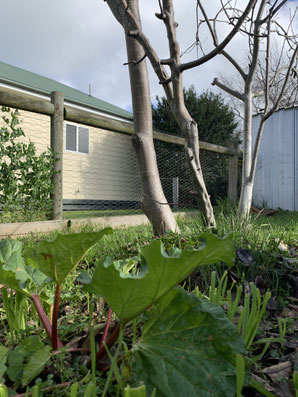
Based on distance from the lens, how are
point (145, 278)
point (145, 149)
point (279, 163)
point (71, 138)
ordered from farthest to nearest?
point (71, 138) → point (279, 163) → point (145, 149) → point (145, 278)

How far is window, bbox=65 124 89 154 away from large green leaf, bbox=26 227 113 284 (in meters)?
11.1

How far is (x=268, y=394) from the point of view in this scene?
0.66m

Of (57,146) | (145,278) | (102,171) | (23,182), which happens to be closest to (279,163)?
(57,146)

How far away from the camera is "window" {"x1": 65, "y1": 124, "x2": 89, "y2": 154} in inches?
457

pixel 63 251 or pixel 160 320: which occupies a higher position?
pixel 63 251

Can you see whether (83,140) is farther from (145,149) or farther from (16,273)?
(16,273)

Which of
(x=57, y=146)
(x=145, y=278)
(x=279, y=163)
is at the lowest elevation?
(x=145, y=278)

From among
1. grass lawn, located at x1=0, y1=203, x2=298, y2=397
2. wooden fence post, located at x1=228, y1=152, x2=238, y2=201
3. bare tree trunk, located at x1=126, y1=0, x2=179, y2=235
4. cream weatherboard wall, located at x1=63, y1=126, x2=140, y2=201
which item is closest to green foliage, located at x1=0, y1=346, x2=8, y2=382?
grass lawn, located at x1=0, y1=203, x2=298, y2=397

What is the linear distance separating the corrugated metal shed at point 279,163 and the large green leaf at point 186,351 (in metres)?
7.10

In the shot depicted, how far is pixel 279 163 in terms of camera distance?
7.68m

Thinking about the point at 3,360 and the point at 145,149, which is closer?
the point at 3,360

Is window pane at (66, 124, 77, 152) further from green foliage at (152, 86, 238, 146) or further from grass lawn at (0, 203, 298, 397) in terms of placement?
grass lawn at (0, 203, 298, 397)

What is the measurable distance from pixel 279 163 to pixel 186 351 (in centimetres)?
774

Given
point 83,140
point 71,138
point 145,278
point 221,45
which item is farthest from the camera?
point 83,140
